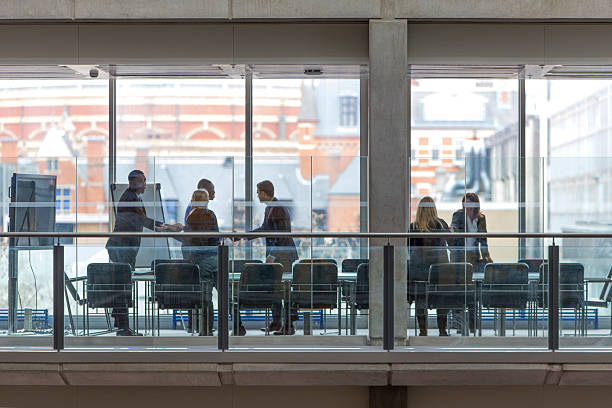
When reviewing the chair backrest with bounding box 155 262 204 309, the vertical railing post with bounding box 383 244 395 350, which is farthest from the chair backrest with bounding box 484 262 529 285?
the chair backrest with bounding box 155 262 204 309

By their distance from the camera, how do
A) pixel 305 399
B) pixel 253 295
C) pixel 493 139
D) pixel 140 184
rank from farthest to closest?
pixel 493 139 → pixel 140 184 → pixel 305 399 → pixel 253 295

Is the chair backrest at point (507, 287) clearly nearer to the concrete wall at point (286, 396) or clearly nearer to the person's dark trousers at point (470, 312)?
the person's dark trousers at point (470, 312)

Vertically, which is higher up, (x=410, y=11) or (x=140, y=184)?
(x=410, y=11)

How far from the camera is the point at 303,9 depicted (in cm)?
925

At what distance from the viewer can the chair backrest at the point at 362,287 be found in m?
7.00

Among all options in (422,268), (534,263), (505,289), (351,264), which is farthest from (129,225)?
(534,263)

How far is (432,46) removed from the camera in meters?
9.58

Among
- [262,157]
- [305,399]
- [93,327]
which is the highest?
[262,157]

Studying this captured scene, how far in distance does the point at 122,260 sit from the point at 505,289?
343 centimetres

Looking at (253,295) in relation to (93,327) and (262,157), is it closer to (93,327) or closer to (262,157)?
(93,327)

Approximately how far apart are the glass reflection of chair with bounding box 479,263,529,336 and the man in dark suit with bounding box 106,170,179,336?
3.08 meters

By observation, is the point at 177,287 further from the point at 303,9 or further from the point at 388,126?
the point at 303,9

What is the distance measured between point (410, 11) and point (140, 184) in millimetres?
3682

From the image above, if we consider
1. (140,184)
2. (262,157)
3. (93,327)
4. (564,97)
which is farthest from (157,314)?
(564,97)
